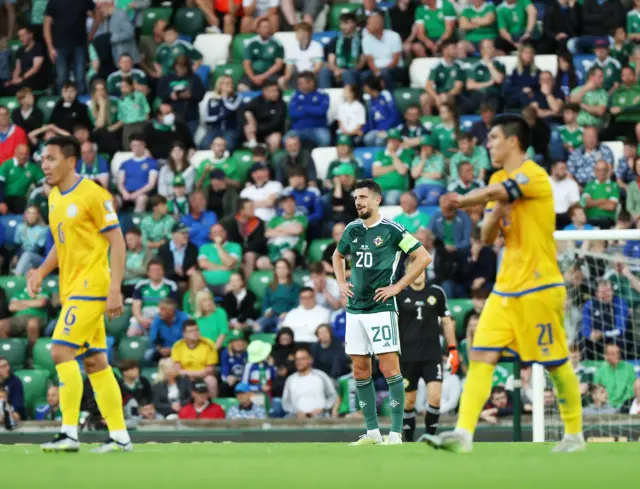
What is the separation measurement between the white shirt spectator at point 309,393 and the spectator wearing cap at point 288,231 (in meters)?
2.77

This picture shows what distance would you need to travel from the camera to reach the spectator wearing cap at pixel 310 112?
65.7ft

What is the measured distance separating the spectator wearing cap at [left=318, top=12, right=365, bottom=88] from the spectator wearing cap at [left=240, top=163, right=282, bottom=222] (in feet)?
9.17

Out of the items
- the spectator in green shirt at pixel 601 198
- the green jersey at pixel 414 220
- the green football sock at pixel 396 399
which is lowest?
the green football sock at pixel 396 399

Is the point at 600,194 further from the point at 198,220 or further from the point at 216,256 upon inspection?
the point at 198,220

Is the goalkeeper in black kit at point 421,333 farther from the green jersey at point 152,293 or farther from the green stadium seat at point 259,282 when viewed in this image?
the green jersey at point 152,293

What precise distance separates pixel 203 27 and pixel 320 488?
1768cm

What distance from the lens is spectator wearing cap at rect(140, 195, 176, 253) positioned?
18.8m

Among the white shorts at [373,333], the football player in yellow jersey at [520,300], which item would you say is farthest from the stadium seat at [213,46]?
the football player in yellow jersey at [520,300]

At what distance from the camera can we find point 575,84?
2044 cm

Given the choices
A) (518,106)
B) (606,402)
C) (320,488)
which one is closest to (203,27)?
(518,106)

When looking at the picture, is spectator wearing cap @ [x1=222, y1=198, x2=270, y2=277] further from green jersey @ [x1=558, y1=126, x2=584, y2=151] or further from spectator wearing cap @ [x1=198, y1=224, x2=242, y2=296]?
green jersey @ [x1=558, y1=126, x2=584, y2=151]

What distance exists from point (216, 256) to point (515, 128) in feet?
33.2

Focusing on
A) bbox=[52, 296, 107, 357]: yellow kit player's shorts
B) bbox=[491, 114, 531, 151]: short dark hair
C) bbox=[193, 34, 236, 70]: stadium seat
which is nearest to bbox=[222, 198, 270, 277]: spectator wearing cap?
bbox=[193, 34, 236, 70]: stadium seat

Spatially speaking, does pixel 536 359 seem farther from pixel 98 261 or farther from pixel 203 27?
pixel 203 27
